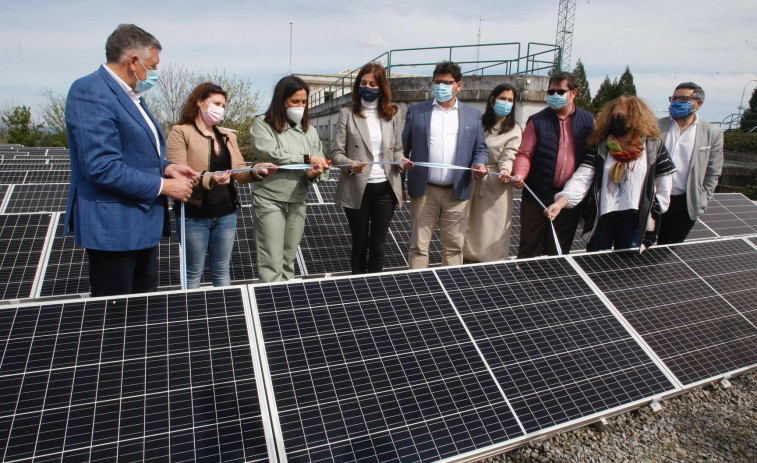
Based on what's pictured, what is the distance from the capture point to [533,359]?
9.12 feet

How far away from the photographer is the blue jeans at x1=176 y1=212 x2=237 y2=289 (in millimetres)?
4129

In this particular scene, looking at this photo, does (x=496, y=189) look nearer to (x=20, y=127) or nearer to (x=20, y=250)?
(x=20, y=250)

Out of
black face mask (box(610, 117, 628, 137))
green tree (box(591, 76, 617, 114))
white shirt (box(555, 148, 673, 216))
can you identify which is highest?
green tree (box(591, 76, 617, 114))

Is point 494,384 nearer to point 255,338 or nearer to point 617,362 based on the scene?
point 617,362

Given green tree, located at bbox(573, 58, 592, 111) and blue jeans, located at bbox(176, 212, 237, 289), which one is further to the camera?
green tree, located at bbox(573, 58, 592, 111)

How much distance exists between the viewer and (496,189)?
5.22m

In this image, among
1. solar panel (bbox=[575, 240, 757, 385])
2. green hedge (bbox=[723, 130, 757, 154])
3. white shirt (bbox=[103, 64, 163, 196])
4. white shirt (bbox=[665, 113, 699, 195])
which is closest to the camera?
white shirt (bbox=[103, 64, 163, 196])

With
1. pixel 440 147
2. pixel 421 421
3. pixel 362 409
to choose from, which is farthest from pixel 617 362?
pixel 440 147

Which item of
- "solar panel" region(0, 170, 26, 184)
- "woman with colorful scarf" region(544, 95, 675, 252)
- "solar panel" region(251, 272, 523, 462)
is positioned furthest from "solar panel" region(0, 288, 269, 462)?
"solar panel" region(0, 170, 26, 184)

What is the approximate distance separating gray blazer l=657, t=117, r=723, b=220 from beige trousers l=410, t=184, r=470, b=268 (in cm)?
215

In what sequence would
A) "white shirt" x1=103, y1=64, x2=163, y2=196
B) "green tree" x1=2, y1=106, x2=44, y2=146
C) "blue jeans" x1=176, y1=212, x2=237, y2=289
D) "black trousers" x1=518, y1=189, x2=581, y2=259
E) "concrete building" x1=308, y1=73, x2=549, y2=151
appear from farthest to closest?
"green tree" x1=2, y1=106, x2=44, y2=146 < "concrete building" x1=308, y1=73, x2=549, y2=151 < "black trousers" x1=518, y1=189, x2=581, y2=259 < "blue jeans" x1=176, y1=212, x2=237, y2=289 < "white shirt" x1=103, y1=64, x2=163, y2=196

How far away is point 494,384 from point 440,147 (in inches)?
111

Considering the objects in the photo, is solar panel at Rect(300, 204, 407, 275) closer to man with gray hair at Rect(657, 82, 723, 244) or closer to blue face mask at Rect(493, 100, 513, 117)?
blue face mask at Rect(493, 100, 513, 117)

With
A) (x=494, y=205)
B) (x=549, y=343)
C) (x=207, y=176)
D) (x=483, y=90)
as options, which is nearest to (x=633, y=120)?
(x=494, y=205)
